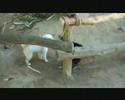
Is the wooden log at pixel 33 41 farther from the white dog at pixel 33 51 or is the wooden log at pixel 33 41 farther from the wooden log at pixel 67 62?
the white dog at pixel 33 51

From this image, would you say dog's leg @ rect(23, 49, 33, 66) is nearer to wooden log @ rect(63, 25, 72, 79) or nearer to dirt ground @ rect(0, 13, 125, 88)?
dirt ground @ rect(0, 13, 125, 88)

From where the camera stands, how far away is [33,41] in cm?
408

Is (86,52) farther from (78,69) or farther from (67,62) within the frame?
(78,69)

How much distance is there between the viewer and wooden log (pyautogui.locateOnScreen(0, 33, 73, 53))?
3947 millimetres

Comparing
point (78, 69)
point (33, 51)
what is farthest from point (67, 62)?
point (33, 51)

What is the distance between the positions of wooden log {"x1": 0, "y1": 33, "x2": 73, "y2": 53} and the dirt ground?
0.56m

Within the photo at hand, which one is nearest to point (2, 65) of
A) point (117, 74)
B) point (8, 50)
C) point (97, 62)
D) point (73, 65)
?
point (8, 50)

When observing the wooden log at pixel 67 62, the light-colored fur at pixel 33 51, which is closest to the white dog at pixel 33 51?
the light-colored fur at pixel 33 51

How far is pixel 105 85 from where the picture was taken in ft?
14.4

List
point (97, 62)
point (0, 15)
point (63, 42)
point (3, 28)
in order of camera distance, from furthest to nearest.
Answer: point (0, 15), point (3, 28), point (97, 62), point (63, 42)

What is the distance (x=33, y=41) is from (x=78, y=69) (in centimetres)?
101

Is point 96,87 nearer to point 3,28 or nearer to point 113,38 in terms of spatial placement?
point 113,38

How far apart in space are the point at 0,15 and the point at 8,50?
4.94 feet

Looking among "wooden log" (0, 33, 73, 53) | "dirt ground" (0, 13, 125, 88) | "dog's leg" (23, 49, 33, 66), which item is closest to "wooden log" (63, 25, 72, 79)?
"dirt ground" (0, 13, 125, 88)
